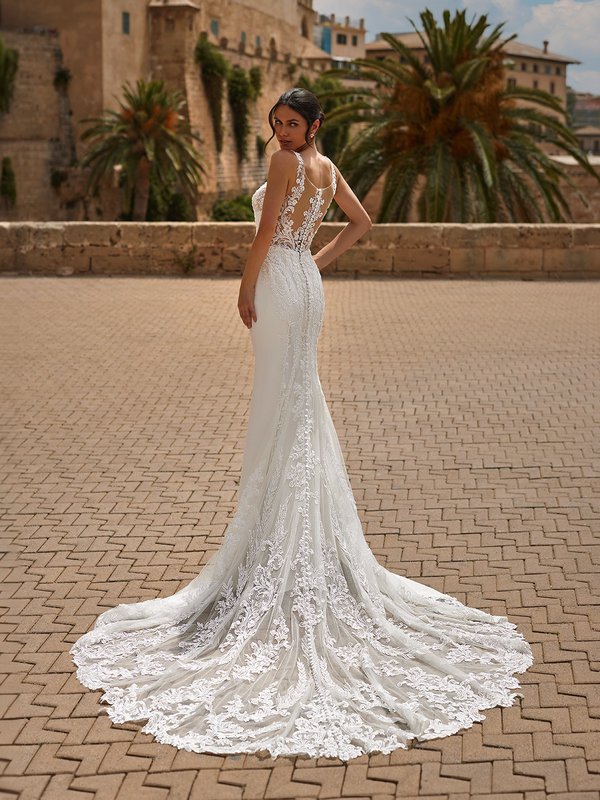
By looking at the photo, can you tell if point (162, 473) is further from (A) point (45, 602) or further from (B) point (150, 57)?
(B) point (150, 57)

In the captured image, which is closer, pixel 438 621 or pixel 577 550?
pixel 438 621

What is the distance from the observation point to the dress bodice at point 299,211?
Answer: 3902mm

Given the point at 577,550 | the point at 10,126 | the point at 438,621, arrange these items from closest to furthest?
the point at 438,621 → the point at 577,550 → the point at 10,126

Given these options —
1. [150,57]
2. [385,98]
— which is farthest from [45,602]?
[150,57]

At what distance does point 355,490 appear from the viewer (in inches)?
223

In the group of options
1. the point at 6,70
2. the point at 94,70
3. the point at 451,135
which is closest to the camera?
the point at 451,135

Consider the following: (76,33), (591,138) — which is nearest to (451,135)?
(76,33)

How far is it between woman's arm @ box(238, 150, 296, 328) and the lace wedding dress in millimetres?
41

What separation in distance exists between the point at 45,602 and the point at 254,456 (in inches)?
38.5

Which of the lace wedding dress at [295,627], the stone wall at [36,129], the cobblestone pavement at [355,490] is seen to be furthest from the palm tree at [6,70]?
the lace wedding dress at [295,627]

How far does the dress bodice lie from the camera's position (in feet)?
12.8

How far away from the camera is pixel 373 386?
8.00 meters

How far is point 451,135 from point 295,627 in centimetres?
1353

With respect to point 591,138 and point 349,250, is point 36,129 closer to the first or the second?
point 349,250
